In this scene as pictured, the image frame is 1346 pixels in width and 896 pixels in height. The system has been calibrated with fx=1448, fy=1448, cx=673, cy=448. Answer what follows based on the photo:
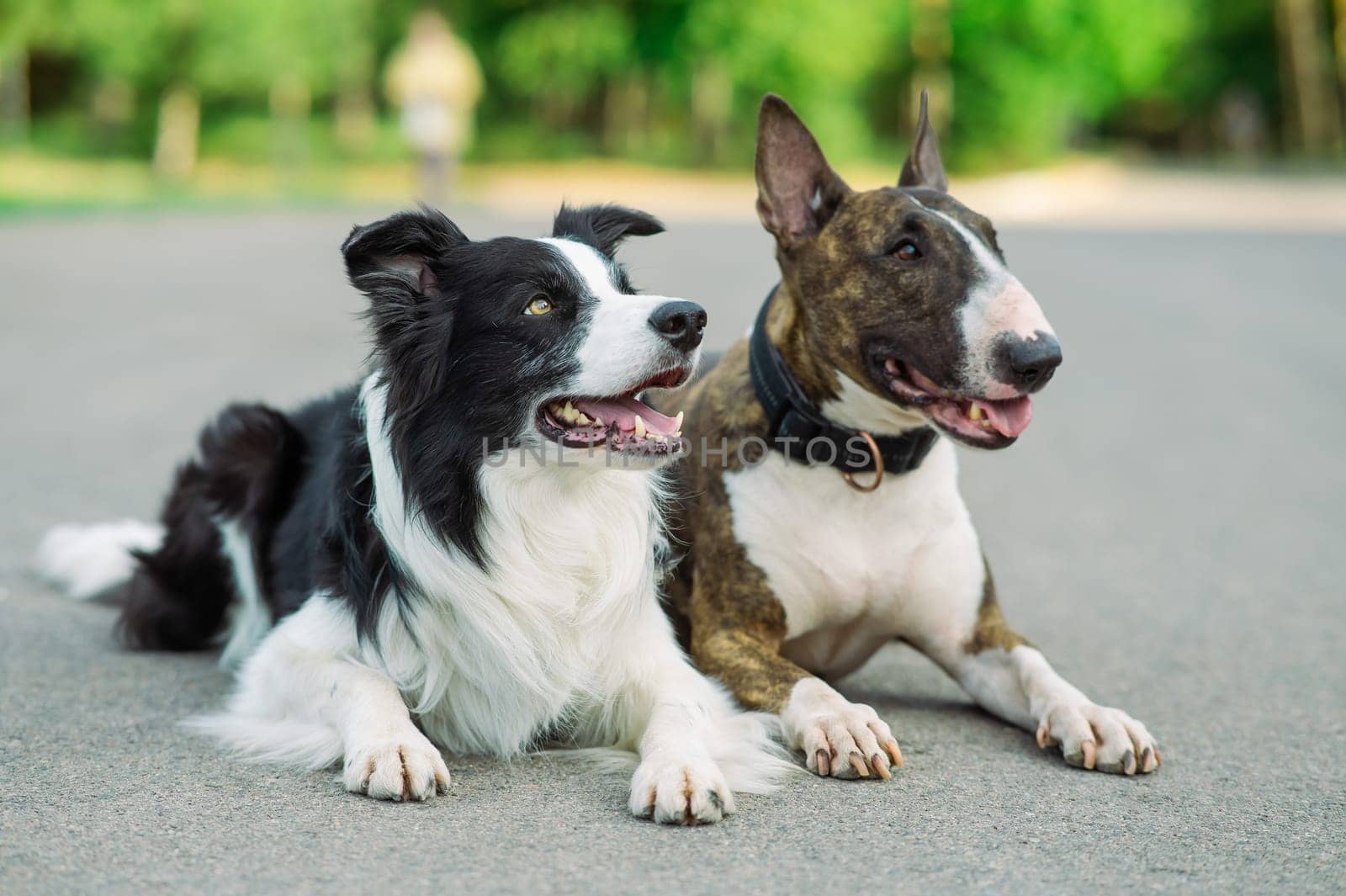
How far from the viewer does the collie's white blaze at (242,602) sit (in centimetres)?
476

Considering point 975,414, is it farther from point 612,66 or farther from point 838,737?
point 612,66

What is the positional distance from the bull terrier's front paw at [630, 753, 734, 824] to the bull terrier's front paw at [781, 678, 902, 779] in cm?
38

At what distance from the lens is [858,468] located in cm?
421

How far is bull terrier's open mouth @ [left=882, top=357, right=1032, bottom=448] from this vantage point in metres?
3.86

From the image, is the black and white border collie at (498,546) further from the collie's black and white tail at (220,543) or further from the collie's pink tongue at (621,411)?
the collie's black and white tail at (220,543)

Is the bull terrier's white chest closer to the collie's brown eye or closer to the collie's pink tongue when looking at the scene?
the collie's pink tongue

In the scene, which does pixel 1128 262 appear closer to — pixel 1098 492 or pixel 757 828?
pixel 1098 492

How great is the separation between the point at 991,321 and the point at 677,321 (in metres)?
0.87

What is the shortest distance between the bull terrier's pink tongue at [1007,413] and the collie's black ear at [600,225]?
1.11 meters

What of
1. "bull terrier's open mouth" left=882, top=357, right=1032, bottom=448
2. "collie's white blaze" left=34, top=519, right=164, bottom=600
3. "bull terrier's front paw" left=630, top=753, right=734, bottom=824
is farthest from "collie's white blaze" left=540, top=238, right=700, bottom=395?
"collie's white blaze" left=34, top=519, right=164, bottom=600

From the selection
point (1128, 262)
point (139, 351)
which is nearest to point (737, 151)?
point (1128, 262)

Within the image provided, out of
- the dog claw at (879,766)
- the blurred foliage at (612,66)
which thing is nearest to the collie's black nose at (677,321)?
the dog claw at (879,766)

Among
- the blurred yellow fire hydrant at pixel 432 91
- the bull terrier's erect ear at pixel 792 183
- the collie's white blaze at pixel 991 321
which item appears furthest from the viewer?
the blurred yellow fire hydrant at pixel 432 91

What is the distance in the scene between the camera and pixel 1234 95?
56.1 meters
